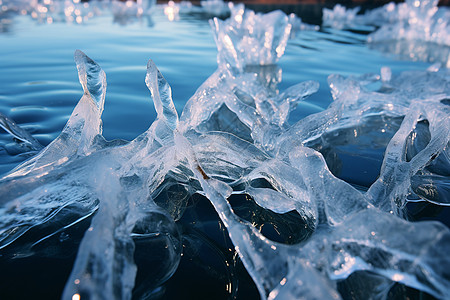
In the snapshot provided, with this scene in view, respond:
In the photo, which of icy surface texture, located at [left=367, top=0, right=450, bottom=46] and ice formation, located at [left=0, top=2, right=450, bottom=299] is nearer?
ice formation, located at [left=0, top=2, right=450, bottom=299]

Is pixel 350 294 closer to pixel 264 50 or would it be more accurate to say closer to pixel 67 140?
pixel 67 140

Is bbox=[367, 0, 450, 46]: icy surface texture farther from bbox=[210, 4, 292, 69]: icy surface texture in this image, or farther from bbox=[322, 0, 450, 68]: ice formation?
bbox=[210, 4, 292, 69]: icy surface texture

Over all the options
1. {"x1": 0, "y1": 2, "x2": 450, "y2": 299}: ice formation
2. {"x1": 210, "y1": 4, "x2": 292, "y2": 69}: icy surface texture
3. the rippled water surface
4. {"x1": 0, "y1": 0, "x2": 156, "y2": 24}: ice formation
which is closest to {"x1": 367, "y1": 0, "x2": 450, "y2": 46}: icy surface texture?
the rippled water surface

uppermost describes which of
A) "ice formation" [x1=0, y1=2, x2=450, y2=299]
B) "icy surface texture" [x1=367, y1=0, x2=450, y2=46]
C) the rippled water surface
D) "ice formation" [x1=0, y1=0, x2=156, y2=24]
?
"ice formation" [x1=0, y1=0, x2=156, y2=24]

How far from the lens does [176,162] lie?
1.14 meters

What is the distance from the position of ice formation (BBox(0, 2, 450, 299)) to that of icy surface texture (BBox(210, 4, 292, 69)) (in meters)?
1.11

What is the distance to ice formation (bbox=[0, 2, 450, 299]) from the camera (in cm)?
65

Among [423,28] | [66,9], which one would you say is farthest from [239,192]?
[66,9]

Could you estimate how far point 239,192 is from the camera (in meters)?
1.15

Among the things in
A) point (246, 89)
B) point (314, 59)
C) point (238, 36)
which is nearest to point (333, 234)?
point (246, 89)

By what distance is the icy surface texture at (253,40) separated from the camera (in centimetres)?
273

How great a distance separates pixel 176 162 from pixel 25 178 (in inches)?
18.0

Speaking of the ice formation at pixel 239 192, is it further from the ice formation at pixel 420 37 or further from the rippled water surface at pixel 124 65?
the ice formation at pixel 420 37

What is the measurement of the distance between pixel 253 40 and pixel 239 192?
228 cm
